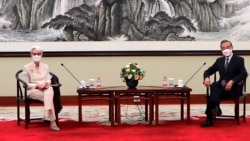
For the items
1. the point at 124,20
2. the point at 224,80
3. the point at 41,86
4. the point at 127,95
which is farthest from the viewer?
the point at 124,20

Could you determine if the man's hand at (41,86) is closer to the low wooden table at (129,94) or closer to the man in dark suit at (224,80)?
the low wooden table at (129,94)

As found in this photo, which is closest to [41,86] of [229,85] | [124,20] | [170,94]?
[170,94]

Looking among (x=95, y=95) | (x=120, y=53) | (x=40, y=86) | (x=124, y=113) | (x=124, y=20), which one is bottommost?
(x=124, y=113)

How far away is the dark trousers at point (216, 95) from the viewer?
6410mm

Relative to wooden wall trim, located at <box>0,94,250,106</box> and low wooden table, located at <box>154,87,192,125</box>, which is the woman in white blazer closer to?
low wooden table, located at <box>154,87,192,125</box>

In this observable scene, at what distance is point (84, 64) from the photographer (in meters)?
9.27

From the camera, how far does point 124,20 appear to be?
915cm

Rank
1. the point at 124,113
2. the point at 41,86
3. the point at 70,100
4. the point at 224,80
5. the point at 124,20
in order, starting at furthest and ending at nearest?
the point at 70,100 < the point at 124,20 < the point at 124,113 < the point at 224,80 < the point at 41,86

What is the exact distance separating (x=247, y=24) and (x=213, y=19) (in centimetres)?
70

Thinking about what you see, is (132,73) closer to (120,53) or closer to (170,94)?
(170,94)

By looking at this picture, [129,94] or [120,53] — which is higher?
[120,53]

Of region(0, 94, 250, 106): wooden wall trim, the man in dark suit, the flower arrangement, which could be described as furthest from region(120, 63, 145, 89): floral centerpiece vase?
region(0, 94, 250, 106): wooden wall trim

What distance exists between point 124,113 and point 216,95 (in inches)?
77.3

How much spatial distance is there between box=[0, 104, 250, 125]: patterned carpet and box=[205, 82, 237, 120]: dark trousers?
2.29ft
